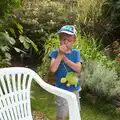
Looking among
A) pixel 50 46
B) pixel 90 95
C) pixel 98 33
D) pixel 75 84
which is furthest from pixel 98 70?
pixel 98 33

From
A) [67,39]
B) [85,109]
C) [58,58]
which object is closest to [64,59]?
[58,58]

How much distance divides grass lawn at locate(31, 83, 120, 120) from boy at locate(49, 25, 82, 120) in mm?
994

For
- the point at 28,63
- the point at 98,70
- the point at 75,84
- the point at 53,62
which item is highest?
the point at 53,62

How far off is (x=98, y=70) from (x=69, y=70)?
1.38 m

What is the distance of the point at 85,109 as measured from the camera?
4.66 m

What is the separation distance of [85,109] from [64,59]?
1506 millimetres

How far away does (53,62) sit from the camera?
3.31 metres

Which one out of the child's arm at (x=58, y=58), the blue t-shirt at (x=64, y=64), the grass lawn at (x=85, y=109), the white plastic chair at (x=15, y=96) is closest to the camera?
the white plastic chair at (x=15, y=96)

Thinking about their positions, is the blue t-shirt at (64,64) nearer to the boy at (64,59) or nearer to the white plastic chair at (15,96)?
the boy at (64,59)

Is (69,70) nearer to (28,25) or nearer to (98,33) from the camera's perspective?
(28,25)

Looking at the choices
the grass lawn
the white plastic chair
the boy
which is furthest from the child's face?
the grass lawn

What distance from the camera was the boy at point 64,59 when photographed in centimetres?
327

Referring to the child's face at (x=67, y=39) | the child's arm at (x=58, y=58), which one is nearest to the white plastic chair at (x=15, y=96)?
the child's arm at (x=58, y=58)

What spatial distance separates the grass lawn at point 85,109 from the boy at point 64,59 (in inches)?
39.1
